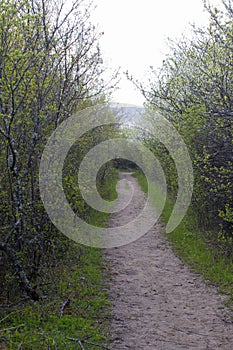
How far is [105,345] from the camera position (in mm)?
4895

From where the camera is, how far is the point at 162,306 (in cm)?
639

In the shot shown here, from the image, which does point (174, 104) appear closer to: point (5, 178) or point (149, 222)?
point (149, 222)

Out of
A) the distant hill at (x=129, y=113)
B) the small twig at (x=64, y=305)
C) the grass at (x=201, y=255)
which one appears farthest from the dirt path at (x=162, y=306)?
the distant hill at (x=129, y=113)

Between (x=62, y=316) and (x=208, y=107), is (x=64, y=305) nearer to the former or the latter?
(x=62, y=316)

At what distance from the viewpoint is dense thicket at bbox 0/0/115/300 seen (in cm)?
564

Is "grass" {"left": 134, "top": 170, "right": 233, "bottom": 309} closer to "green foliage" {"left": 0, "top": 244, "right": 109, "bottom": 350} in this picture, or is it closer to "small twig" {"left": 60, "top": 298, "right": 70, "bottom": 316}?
"green foliage" {"left": 0, "top": 244, "right": 109, "bottom": 350}

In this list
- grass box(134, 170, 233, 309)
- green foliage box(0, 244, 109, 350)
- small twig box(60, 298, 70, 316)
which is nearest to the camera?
green foliage box(0, 244, 109, 350)

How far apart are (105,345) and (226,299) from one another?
2512 mm

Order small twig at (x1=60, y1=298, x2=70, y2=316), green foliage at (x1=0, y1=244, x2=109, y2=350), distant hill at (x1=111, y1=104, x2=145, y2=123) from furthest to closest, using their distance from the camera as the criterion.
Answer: distant hill at (x1=111, y1=104, x2=145, y2=123), small twig at (x1=60, y1=298, x2=70, y2=316), green foliage at (x1=0, y1=244, x2=109, y2=350)

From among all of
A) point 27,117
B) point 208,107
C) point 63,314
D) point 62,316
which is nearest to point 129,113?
point 208,107

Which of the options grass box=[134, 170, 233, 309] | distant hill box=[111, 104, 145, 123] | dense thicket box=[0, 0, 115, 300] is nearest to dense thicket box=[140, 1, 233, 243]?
grass box=[134, 170, 233, 309]

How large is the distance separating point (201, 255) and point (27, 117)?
4784 mm

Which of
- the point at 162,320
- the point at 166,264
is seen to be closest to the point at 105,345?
the point at 162,320

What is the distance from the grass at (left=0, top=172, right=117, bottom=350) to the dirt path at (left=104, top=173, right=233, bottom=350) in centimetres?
25
